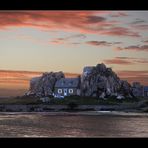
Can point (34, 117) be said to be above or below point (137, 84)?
below

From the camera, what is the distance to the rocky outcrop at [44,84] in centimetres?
666

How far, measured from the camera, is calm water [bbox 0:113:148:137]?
648cm

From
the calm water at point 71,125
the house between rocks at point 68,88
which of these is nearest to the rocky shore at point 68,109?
the calm water at point 71,125

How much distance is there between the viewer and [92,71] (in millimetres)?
6648

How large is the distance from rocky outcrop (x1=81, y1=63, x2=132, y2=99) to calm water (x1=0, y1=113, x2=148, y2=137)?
0.35 meters

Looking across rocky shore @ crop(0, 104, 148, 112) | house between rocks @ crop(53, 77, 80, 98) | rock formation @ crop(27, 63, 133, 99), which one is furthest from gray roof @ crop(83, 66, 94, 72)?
rocky shore @ crop(0, 104, 148, 112)

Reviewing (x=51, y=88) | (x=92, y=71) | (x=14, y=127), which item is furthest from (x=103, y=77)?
(x=14, y=127)

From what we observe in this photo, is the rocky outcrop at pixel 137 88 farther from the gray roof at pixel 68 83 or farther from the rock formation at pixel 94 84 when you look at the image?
the gray roof at pixel 68 83

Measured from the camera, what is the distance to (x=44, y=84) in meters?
6.84

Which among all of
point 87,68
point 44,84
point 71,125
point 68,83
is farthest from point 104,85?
point 44,84

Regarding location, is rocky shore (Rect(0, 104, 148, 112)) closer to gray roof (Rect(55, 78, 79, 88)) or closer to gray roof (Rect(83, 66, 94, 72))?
gray roof (Rect(55, 78, 79, 88))

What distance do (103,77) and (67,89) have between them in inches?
22.1
